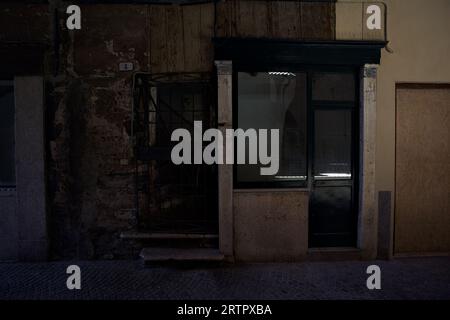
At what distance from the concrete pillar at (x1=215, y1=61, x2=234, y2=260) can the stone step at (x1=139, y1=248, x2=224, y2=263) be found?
0.70ft

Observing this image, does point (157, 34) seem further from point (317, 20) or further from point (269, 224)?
point (269, 224)

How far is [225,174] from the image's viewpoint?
6039 millimetres

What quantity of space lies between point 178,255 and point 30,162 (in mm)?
2839

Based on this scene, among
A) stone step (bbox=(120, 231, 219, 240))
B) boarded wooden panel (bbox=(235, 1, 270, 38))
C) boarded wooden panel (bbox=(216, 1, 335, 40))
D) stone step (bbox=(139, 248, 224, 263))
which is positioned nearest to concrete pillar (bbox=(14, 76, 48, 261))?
stone step (bbox=(120, 231, 219, 240))

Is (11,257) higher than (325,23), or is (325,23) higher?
(325,23)

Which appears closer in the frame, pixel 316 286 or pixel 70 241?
pixel 316 286

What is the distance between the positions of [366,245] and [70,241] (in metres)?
4.93

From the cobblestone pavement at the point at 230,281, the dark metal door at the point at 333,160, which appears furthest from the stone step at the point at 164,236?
the dark metal door at the point at 333,160

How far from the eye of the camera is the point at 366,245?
20.6ft

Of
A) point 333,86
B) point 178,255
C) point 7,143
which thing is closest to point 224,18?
point 333,86

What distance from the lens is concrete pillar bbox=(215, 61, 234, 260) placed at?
235 inches

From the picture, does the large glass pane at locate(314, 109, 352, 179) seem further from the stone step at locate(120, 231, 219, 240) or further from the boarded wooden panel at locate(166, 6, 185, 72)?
the boarded wooden panel at locate(166, 6, 185, 72)
